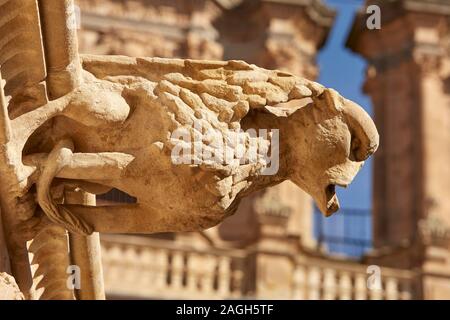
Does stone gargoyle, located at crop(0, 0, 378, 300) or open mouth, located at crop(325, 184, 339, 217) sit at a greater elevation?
stone gargoyle, located at crop(0, 0, 378, 300)

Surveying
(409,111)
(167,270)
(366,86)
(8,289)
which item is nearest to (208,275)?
(167,270)

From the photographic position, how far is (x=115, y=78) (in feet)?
19.0

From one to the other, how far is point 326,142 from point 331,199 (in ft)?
0.73

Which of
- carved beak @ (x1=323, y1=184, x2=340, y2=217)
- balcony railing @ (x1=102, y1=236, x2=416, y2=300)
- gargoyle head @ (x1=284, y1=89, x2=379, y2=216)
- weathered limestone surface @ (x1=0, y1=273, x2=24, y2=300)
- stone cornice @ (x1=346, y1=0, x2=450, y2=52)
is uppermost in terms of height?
stone cornice @ (x1=346, y1=0, x2=450, y2=52)

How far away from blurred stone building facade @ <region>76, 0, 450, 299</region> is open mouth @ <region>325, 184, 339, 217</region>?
1364 cm

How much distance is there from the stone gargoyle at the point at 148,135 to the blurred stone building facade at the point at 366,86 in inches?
539

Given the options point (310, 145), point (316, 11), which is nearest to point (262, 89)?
point (310, 145)

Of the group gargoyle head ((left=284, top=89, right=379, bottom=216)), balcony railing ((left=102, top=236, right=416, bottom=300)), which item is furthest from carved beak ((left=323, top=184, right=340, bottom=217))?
balcony railing ((left=102, top=236, right=416, bottom=300))

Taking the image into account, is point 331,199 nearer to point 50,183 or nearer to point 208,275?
point 50,183

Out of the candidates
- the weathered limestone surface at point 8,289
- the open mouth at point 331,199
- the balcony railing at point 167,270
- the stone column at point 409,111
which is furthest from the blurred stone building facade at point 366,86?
the weathered limestone surface at point 8,289

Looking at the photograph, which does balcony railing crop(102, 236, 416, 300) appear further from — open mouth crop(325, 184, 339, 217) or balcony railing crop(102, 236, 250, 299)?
open mouth crop(325, 184, 339, 217)

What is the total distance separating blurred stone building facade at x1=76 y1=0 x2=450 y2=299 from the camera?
67.3 feet

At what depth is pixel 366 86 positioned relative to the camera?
985 inches

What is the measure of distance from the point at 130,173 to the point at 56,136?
323 millimetres
